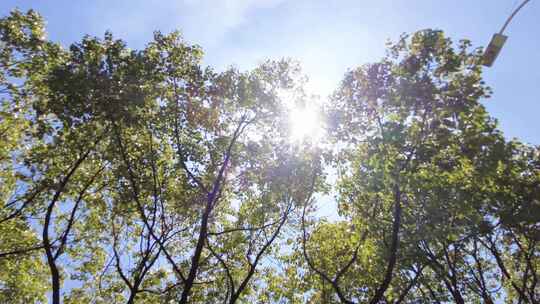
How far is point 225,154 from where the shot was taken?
21422 mm

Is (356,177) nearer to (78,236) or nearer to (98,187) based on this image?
(98,187)

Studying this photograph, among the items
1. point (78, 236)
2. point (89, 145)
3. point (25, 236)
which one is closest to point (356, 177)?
point (89, 145)

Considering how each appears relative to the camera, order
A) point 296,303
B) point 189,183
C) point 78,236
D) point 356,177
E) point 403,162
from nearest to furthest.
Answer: point 403,162
point 356,177
point 189,183
point 78,236
point 296,303

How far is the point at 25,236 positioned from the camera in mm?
23234

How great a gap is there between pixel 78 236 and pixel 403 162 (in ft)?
65.3

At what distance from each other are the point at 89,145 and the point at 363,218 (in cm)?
1470

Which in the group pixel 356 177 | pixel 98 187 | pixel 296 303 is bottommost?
pixel 296 303

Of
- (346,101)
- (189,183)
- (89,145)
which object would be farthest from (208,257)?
(346,101)

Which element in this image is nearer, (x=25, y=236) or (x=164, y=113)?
(x=164, y=113)

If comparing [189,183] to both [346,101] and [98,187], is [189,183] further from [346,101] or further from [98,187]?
[346,101]

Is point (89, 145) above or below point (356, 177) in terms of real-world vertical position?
above

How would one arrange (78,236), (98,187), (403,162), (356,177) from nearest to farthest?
1. (403,162)
2. (356,177)
3. (98,187)
4. (78,236)

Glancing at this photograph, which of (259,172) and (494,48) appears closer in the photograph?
(494,48)

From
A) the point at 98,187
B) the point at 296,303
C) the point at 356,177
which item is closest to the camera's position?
the point at 356,177
